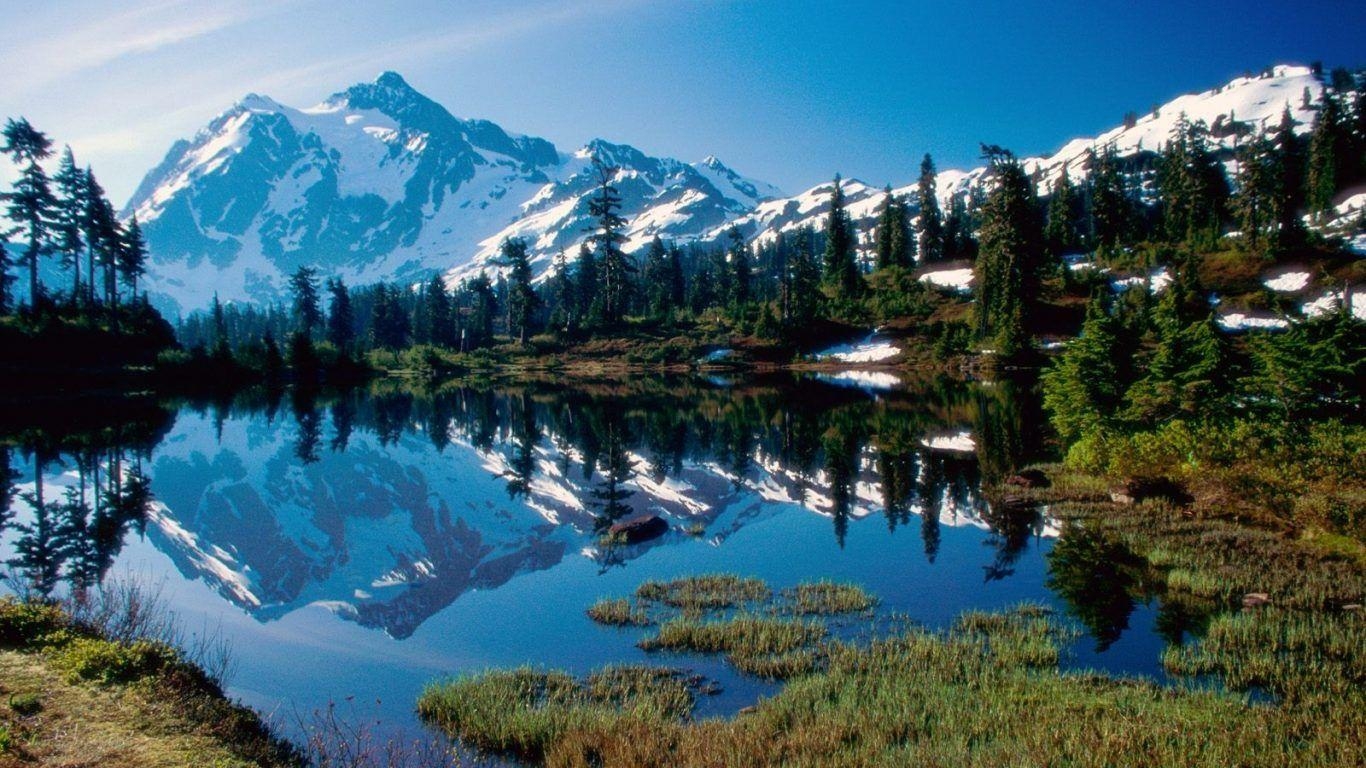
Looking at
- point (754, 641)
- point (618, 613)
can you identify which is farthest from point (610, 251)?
point (754, 641)

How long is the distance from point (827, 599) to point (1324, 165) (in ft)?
373

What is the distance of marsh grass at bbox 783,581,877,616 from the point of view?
48.0 ft

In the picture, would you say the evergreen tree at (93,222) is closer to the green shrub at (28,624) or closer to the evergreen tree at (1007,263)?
the green shrub at (28,624)

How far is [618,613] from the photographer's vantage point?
48.4 feet

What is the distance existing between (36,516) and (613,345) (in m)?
76.5

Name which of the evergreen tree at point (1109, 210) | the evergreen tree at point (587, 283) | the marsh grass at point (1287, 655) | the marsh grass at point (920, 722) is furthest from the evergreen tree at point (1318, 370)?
the evergreen tree at point (587, 283)

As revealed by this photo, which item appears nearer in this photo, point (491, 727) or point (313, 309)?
point (491, 727)

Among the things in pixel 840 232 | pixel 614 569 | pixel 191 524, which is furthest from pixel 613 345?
pixel 614 569

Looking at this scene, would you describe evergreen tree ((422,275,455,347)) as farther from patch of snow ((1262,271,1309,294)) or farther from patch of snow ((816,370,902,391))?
patch of snow ((1262,271,1309,294))

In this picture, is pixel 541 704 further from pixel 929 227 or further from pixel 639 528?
pixel 929 227

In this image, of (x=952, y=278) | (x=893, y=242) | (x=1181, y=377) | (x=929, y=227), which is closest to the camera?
(x=1181, y=377)

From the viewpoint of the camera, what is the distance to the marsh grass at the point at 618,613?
14445mm

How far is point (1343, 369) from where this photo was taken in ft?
64.8

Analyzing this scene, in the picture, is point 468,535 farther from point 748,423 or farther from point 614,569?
point 748,423
